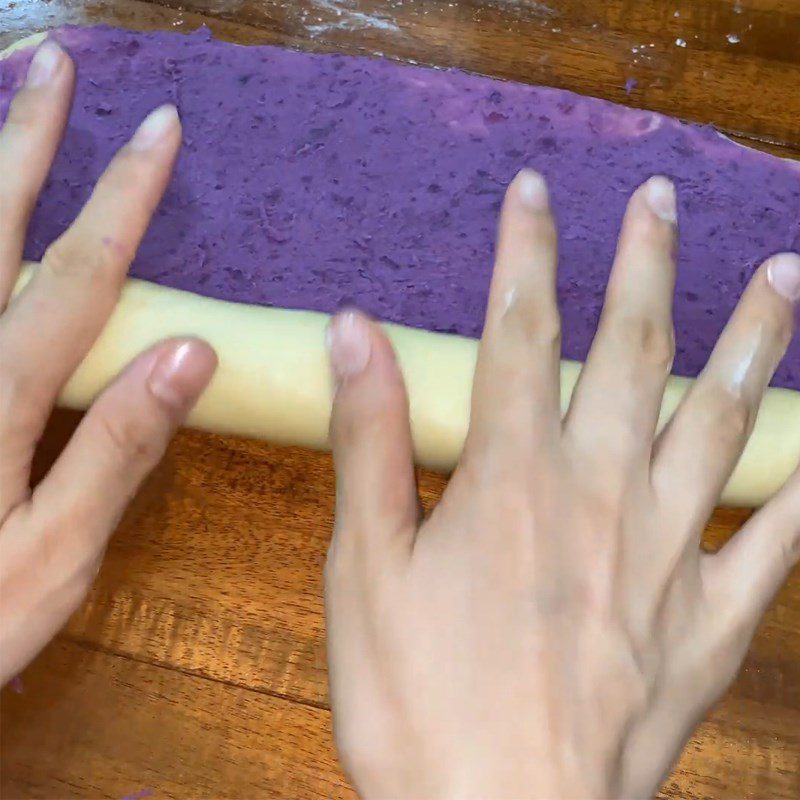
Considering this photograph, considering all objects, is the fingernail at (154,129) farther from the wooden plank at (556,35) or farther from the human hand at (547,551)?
the wooden plank at (556,35)

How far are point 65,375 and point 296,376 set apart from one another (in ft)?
0.55

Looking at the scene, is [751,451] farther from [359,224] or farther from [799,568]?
[359,224]

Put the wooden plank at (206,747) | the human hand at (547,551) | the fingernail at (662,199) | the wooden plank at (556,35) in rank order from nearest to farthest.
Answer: the human hand at (547,551) → the fingernail at (662,199) → the wooden plank at (206,747) → the wooden plank at (556,35)

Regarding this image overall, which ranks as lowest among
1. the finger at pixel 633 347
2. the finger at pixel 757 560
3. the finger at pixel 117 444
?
the finger at pixel 757 560

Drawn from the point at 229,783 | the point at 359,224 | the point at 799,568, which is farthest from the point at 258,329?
the point at 799,568

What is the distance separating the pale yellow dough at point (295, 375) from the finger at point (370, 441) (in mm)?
43

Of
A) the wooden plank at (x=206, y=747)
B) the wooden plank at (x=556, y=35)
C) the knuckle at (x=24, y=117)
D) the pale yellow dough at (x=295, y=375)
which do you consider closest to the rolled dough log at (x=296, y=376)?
the pale yellow dough at (x=295, y=375)

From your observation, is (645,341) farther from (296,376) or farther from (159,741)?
(159,741)

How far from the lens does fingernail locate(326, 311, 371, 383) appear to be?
0.59 m

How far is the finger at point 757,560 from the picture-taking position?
22.7 inches

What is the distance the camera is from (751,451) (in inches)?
25.8

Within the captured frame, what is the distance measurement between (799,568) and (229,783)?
584 millimetres

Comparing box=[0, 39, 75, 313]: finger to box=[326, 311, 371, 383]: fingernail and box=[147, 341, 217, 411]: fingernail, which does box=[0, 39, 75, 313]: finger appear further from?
box=[326, 311, 371, 383]: fingernail

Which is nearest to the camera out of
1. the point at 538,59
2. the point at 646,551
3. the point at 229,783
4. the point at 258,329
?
the point at 646,551
